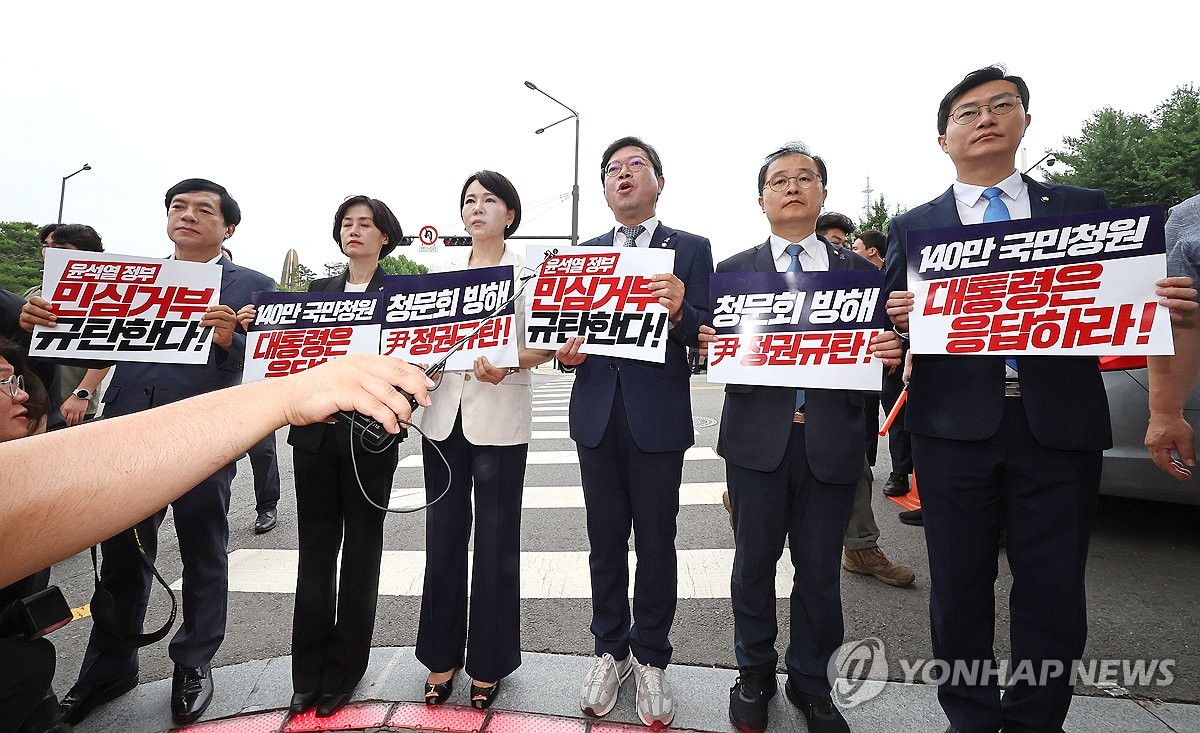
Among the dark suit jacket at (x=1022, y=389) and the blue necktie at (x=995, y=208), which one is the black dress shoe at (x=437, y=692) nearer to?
the dark suit jacket at (x=1022, y=389)

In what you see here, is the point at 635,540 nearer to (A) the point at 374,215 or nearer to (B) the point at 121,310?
(A) the point at 374,215

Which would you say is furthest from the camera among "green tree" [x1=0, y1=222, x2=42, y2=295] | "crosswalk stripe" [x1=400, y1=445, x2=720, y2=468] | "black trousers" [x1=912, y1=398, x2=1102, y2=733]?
"green tree" [x1=0, y1=222, x2=42, y2=295]

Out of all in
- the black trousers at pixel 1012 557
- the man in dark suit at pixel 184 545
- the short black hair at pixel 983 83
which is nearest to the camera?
the black trousers at pixel 1012 557

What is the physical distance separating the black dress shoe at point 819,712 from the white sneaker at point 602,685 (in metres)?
0.68

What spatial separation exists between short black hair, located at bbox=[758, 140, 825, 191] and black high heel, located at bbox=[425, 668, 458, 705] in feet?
8.75

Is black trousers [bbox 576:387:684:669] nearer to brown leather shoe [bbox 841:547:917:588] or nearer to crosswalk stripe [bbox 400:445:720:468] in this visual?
brown leather shoe [bbox 841:547:917:588]

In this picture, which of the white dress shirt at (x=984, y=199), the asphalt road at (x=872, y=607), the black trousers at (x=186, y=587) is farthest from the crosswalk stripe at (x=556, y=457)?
the white dress shirt at (x=984, y=199)

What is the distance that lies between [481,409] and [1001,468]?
2.06 meters

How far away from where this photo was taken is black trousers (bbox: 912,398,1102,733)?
1939 millimetres

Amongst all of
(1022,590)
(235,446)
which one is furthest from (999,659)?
(235,446)

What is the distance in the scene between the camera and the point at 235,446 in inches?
40.3

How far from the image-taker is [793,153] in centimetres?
246

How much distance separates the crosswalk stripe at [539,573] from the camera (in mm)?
3510
